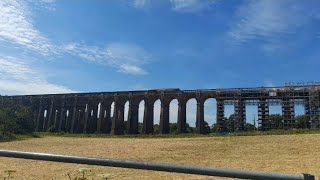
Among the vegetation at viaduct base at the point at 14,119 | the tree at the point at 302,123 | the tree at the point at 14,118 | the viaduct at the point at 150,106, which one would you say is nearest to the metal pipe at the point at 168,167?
the vegetation at viaduct base at the point at 14,119

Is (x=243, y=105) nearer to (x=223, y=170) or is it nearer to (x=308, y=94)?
(x=308, y=94)

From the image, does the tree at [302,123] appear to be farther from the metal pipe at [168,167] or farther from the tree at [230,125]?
the metal pipe at [168,167]

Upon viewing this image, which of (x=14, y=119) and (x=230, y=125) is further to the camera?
(x=230, y=125)

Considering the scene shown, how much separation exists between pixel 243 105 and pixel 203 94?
866 cm

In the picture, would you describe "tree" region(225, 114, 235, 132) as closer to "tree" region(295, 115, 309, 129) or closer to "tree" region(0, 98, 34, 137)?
"tree" region(295, 115, 309, 129)

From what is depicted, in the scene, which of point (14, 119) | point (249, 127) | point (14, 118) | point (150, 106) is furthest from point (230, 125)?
point (14, 119)

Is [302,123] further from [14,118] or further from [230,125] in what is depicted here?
[14,118]

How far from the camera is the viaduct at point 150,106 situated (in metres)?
82.4

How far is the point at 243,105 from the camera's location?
276ft

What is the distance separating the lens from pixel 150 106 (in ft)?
303

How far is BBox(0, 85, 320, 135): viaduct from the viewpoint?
8244 centimetres

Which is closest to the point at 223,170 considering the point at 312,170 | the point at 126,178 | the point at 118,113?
the point at 126,178

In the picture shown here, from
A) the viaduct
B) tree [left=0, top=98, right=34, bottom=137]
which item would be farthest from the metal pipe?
the viaduct

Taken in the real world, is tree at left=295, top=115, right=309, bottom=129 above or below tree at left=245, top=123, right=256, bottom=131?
above
